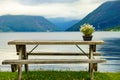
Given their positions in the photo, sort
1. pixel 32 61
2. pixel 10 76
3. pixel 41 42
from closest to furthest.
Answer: pixel 32 61 → pixel 41 42 → pixel 10 76

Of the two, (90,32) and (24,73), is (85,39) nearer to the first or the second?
(90,32)

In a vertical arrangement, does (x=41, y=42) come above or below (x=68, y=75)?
above

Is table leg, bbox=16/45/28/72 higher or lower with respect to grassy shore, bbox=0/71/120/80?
higher

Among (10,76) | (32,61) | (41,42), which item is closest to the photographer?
(32,61)

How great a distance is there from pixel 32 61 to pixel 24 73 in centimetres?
314

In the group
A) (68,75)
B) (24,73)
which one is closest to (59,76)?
(68,75)

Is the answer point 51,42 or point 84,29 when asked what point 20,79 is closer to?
point 51,42

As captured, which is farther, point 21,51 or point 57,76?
point 57,76

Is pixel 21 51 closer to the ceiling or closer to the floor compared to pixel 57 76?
closer to the ceiling

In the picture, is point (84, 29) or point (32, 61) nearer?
point (32, 61)

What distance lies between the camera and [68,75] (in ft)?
56.7

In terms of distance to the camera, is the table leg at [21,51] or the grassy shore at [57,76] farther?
the grassy shore at [57,76]

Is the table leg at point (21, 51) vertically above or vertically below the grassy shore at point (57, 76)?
above

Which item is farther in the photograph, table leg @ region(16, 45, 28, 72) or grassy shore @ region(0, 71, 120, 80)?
grassy shore @ region(0, 71, 120, 80)
